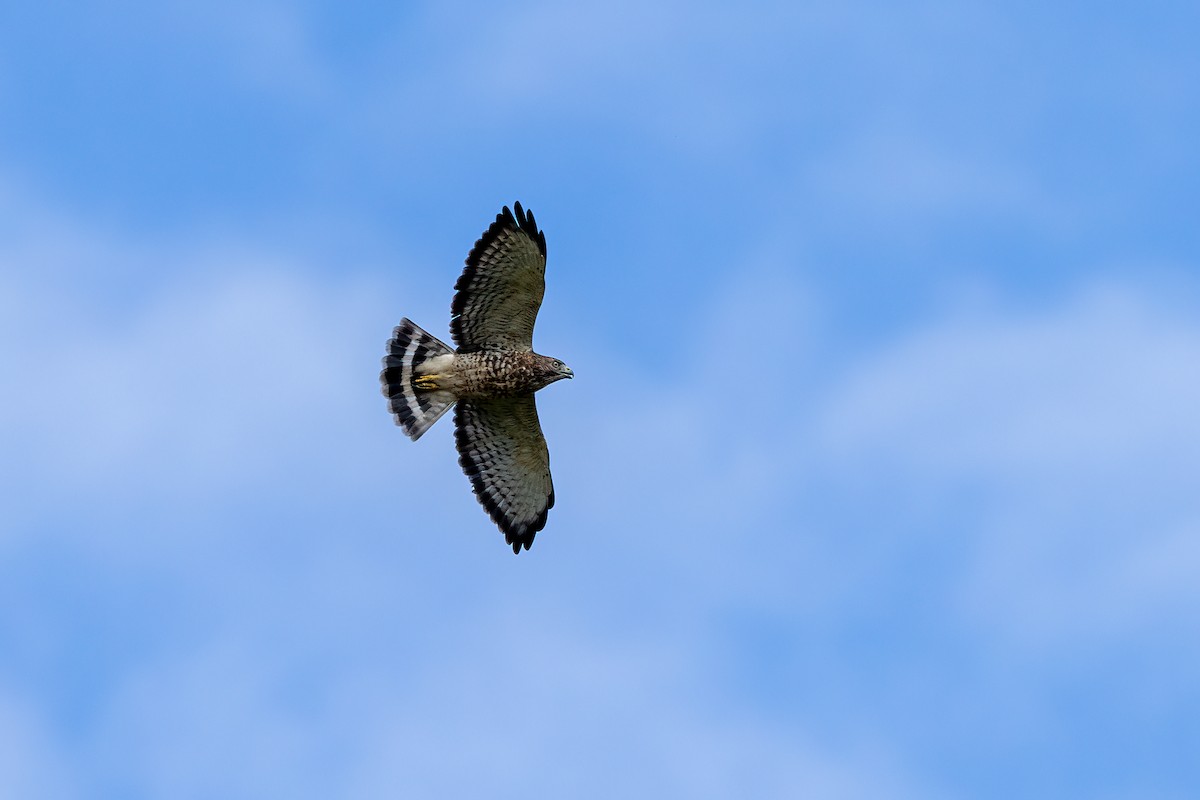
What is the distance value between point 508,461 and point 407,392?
4.23ft

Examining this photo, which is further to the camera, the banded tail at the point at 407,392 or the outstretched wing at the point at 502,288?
the banded tail at the point at 407,392

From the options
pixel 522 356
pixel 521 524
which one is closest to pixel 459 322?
pixel 522 356

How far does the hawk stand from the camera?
18.3m

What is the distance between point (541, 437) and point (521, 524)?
1037mm

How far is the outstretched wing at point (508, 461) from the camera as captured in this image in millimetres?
19406

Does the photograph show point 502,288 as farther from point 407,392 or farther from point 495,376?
point 407,392

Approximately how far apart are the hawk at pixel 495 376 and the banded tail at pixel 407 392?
10 mm

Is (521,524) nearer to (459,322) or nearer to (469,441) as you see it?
(469,441)

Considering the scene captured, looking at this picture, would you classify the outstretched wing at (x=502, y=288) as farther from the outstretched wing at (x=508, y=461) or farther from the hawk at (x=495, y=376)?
the outstretched wing at (x=508, y=461)


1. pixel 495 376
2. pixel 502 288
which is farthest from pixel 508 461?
pixel 502 288

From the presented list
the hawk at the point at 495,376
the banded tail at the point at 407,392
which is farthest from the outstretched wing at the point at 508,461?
the banded tail at the point at 407,392

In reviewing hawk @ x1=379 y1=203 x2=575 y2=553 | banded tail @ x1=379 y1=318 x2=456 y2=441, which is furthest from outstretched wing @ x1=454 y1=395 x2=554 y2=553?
banded tail @ x1=379 y1=318 x2=456 y2=441

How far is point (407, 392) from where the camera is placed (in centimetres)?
1934

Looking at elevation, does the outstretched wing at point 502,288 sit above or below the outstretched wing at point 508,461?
above
